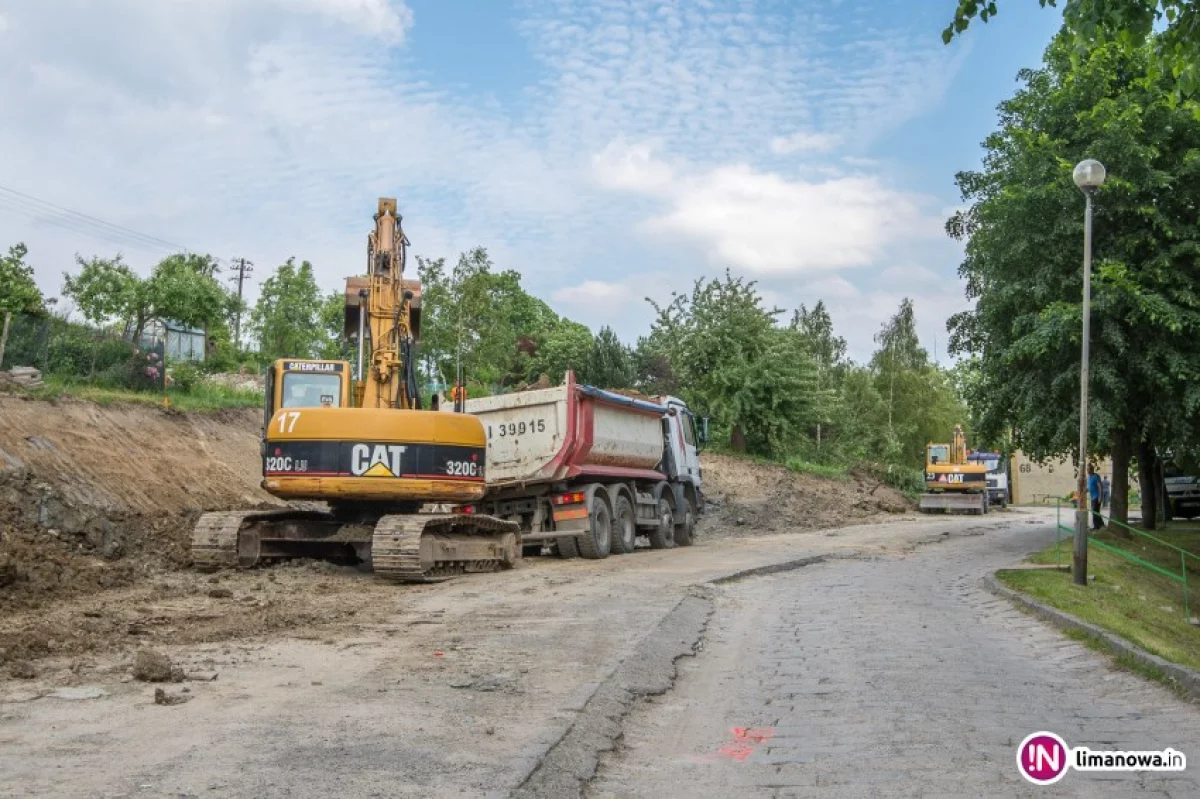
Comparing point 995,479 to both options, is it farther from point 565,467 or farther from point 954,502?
point 565,467

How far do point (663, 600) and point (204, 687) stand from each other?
253 inches

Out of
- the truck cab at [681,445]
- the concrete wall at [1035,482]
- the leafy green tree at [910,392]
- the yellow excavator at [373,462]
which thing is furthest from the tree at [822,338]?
the yellow excavator at [373,462]

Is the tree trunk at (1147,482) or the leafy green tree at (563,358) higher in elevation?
the leafy green tree at (563,358)

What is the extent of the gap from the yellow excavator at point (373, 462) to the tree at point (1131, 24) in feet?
29.5

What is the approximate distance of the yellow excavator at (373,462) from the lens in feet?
49.9

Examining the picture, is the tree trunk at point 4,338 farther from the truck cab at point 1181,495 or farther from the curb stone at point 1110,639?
the truck cab at point 1181,495

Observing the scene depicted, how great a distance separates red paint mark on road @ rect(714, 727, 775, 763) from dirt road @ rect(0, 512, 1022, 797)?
2.29 ft

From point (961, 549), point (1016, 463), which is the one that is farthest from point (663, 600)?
point (1016, 463)

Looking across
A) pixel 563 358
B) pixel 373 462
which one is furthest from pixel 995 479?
pixel 373 462

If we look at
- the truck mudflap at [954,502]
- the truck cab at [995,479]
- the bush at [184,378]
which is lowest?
the truck mudflap at [954,502]

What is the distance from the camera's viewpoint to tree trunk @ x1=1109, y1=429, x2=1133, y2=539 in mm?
26016

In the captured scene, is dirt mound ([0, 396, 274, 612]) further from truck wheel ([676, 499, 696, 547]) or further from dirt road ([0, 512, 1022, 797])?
truck wheel ([676, 499, 696, 547])

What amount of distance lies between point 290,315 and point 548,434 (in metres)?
34.3

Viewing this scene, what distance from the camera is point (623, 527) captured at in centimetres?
2164
